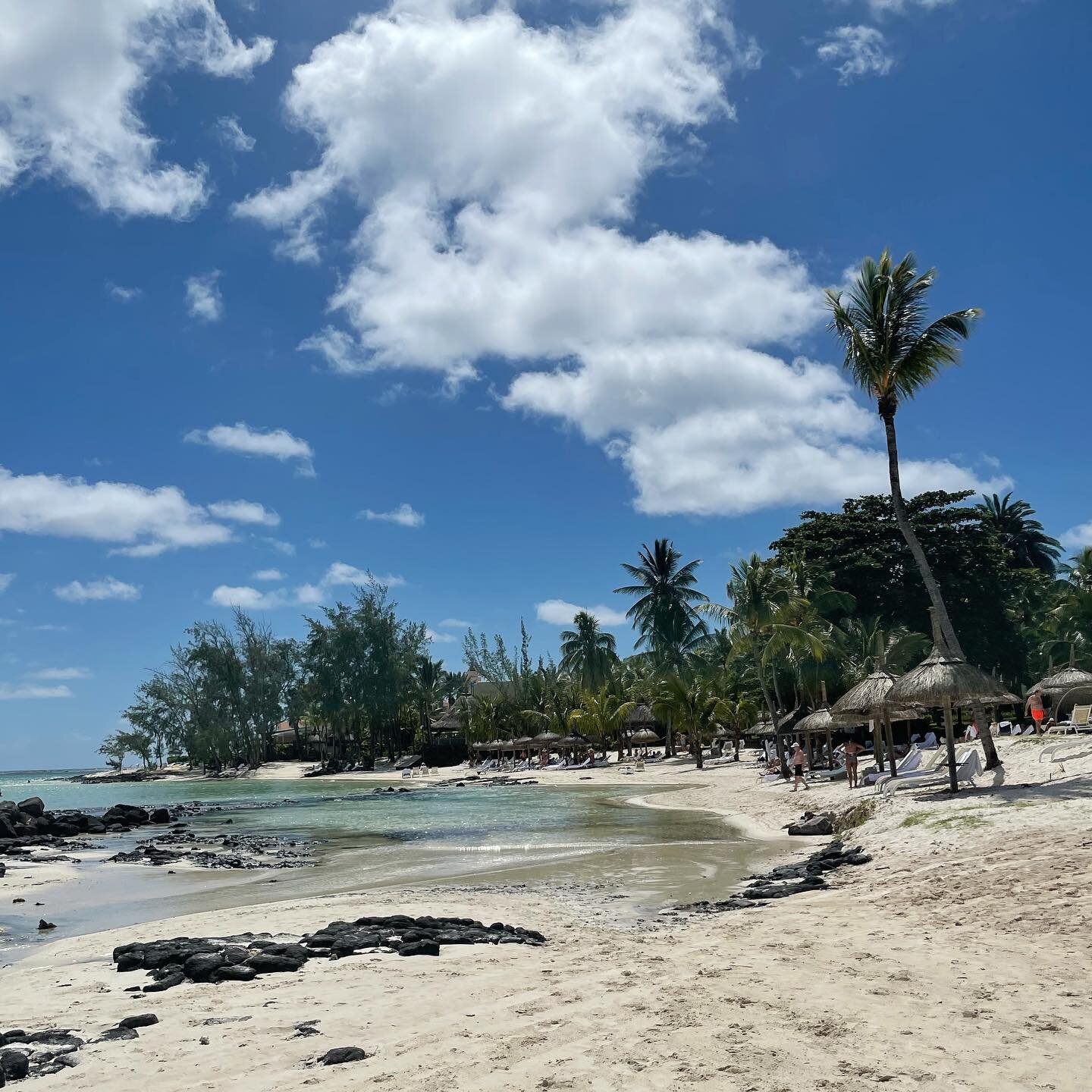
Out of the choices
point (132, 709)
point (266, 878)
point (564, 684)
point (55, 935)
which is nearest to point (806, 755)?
point (266, 878)

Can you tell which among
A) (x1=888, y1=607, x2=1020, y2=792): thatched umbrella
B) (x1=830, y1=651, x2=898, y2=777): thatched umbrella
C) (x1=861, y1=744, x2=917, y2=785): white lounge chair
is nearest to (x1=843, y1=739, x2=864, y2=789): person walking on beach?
(x1=861, y1=744, x2=917, y2=785): white lounge chair

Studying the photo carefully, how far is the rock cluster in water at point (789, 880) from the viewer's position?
982cm

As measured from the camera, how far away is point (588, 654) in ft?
213

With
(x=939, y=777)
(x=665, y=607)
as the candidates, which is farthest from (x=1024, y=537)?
(x=939, y=777)

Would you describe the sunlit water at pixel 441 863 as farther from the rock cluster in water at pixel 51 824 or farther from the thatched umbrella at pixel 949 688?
the thatched umbrella at pixel 949 688

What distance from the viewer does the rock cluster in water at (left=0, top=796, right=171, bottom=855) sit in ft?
82.5

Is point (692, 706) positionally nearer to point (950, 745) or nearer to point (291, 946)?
point (950, 745)

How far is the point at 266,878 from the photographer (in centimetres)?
1527

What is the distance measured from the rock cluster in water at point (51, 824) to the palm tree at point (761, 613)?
24.2 metres

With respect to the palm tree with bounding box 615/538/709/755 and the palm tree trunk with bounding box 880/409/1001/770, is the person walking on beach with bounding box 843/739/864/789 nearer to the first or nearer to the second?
the palm tree trunk with bounding box 880/409/1001/770

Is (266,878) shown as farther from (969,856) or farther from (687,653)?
(687,653)

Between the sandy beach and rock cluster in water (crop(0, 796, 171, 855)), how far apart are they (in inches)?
704

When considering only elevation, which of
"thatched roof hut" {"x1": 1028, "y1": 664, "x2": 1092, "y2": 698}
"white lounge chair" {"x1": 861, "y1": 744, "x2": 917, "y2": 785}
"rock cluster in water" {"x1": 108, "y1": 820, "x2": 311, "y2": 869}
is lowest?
"rock cluster in water" {"x1": 108, "y1": 820, "x2": 311, "y2": 869}

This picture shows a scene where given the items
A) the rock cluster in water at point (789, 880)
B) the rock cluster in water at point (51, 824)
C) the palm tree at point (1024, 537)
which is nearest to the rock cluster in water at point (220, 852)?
the rock cluster in water at point (51, 824)
